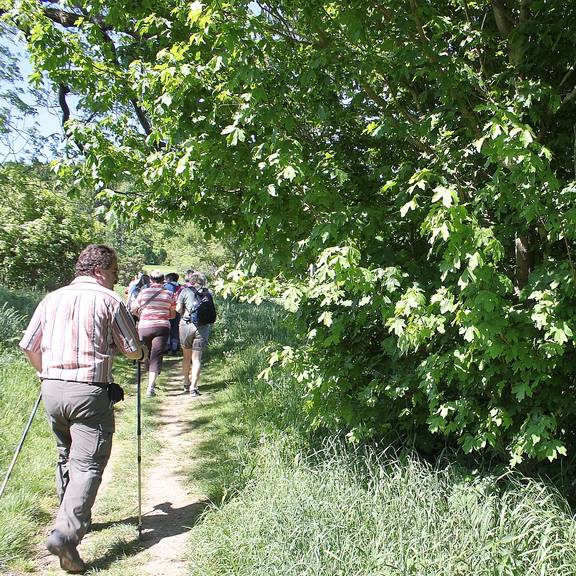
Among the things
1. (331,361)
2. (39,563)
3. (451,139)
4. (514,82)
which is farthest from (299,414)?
(514,82)

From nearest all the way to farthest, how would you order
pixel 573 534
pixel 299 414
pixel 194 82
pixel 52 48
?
pixel 573 534
pixel 194 82
pixel 52 48
pixel 299 414

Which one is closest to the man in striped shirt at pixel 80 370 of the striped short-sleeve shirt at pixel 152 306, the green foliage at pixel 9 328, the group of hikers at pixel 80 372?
the group of hikers at pixel 80 372

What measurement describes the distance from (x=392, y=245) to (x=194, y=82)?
6.05 ft

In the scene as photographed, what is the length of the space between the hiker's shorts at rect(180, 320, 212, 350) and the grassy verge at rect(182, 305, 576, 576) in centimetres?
356

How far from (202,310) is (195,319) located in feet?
0.57

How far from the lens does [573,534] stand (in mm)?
3199

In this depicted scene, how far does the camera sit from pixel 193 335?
8523 millimetres

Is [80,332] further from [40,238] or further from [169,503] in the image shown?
[40,238]

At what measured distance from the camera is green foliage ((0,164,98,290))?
15430 millimetres

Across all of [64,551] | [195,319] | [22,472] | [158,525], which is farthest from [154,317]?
[64,551]

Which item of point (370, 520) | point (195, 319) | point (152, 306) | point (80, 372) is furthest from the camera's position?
point (195, 319)

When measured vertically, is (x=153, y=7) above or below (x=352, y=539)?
above

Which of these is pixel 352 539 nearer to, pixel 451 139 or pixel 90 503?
pixel 90 503

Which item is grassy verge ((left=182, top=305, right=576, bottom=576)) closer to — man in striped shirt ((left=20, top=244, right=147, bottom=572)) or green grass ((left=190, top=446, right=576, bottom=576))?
green grass ((left=190, top=446, right=576, bottom=576))
